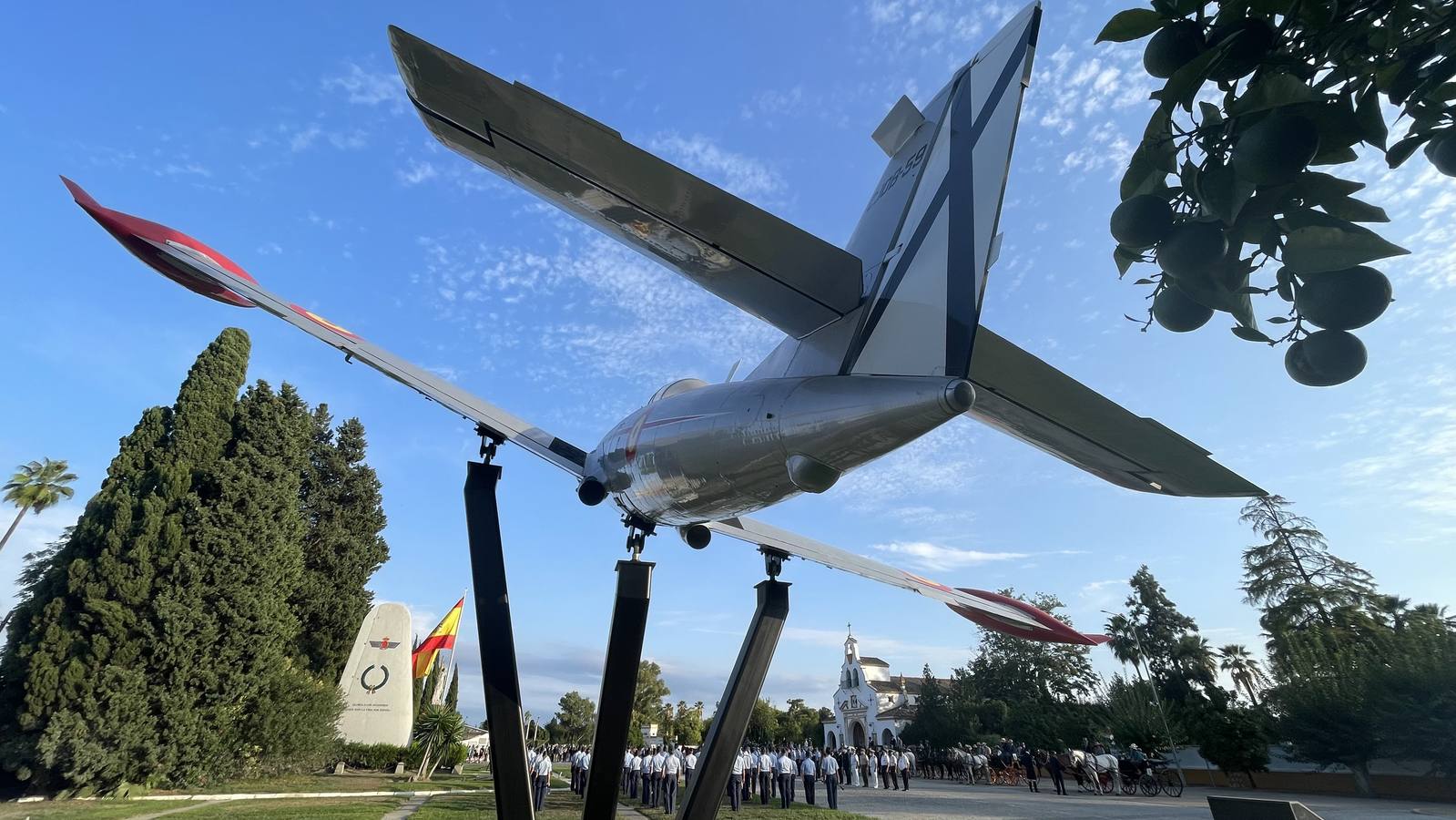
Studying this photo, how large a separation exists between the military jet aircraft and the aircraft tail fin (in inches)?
0.6

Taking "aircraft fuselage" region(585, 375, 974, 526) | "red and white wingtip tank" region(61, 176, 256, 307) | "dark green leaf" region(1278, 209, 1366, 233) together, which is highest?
"red and white wingtip tank" region(61, 176, 256, 307)

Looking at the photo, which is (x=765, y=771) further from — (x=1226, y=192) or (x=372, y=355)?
(x=1226, y=192)

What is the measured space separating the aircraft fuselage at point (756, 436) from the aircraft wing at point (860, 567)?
183 centimetres

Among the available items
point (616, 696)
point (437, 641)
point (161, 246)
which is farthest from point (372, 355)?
point (437, 641)

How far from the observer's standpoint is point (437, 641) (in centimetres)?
3562

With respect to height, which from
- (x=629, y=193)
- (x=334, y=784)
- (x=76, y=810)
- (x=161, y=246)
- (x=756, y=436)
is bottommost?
(x=76, y=810)

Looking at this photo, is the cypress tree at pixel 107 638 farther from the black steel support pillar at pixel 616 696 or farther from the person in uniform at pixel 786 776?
the black steel support pillar at pixel 616 696

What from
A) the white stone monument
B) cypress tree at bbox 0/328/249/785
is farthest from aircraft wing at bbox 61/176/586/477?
the white stone monument

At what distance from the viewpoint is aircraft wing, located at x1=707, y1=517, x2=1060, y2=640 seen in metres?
9.39

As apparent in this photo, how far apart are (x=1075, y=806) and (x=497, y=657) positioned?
51.7 ft

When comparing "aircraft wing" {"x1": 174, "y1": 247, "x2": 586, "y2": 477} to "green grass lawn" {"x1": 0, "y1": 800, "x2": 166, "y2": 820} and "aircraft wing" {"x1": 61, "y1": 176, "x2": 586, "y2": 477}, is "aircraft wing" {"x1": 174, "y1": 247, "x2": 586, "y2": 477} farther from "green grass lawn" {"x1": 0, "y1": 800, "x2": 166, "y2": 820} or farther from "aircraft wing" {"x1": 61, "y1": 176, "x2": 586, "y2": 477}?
"green grass lawn" {"x1": 0, "y1": 800, "x2": 166, "y2": 820}

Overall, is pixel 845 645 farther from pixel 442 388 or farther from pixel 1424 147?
pixel 1424 147

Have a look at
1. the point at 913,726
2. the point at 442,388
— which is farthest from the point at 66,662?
the point at 913,726

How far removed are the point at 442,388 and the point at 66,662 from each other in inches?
772
